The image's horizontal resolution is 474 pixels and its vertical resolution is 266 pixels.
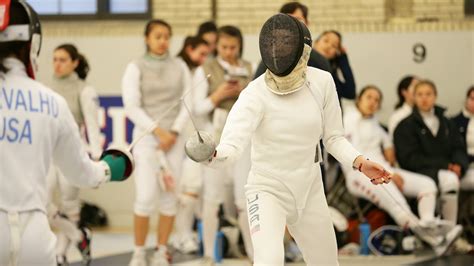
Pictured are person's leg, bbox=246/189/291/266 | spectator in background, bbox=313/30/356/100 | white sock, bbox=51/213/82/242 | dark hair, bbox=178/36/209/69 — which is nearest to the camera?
person's leg, bbox=246/189/291/266

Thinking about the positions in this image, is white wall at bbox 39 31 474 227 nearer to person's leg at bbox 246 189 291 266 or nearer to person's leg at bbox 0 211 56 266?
person's leg at bbox 246 189 291 266

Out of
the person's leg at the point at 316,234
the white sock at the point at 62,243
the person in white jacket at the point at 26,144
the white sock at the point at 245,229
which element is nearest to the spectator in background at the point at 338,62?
the white sock at the point at 245,229

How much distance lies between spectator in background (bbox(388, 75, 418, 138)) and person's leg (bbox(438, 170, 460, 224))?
2.08ft

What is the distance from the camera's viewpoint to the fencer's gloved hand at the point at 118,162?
14.5 feet

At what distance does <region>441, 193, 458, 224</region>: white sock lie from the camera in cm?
934

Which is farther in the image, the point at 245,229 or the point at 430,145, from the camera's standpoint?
the point at 430,145

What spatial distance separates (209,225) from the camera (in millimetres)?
8094

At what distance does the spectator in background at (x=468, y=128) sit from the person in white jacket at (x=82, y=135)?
346 cm

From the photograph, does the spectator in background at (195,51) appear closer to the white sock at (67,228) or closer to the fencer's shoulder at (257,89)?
the white sock at (67,228)

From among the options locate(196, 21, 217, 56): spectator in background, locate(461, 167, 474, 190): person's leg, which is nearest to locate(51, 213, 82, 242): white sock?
locate(196, 21, 217, 56): spectator in background

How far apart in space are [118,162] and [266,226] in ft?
2.43

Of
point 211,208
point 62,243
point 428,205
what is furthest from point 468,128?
point 62,243

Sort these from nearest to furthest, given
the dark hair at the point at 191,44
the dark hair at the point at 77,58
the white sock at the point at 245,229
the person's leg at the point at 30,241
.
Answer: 1. the person's leg at the point at 30,241
2. the white sock at the point at 245,229
3. the dark hair at the point at 77,58
4. the dark hair at the point at 191,44

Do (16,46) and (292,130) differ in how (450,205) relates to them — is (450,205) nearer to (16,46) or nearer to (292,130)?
(292,130)
